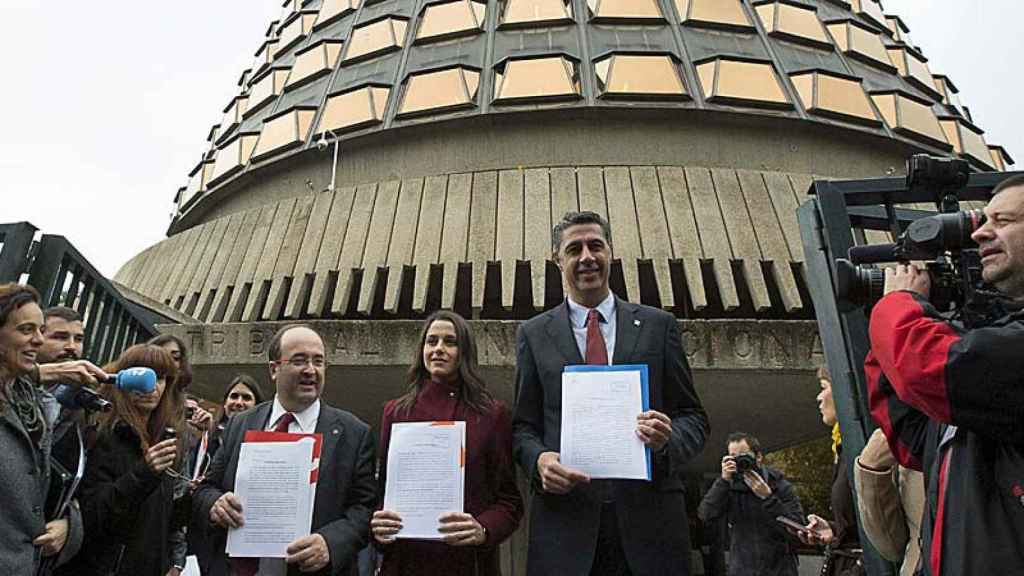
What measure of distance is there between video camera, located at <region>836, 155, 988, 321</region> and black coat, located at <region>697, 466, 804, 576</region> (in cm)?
406

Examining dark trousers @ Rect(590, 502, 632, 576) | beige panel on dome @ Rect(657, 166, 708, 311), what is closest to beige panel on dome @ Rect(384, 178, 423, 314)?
beige panel on dome @ Rect(657, 166, 708, 311)

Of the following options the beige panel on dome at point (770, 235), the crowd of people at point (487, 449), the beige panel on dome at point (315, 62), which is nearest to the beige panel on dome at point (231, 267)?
the beige panel on dome at point (315, 62)

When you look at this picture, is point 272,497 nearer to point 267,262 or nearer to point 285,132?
point 267,262

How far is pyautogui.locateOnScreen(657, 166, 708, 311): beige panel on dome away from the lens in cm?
1230

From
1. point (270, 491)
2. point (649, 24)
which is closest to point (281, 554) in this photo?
point (270, 491)

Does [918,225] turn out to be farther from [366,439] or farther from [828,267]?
[366,439]

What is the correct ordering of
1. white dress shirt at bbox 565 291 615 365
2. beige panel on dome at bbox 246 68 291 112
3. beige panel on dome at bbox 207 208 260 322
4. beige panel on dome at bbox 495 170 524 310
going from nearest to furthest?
1. white dress shirt at bbox 565 291 615 365
2. beige panel on dome at bbox 495 170 524 310
3. beige panel on dome at bbox 207 208 260 322
4. beige panel on dome at bbox 246 68 291 112

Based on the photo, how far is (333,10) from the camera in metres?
20.8

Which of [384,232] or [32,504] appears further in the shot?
[384,232]

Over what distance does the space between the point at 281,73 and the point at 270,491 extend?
18212 mm

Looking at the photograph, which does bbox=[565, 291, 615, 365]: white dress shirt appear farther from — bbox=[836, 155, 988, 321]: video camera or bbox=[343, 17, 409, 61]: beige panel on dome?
bbox=[343, 17, 409, 61]: beige panel on dome

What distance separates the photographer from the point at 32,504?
131 inches

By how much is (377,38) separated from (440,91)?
322 centimetres

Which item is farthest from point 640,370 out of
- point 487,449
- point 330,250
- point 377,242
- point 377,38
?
point 377,38
